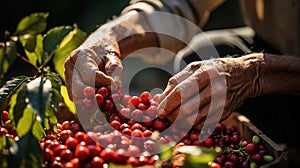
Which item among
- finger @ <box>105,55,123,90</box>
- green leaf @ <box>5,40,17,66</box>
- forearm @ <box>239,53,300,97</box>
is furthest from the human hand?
forearm @ <box>239,53,300,97</box>

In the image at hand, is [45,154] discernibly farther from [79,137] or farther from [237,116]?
[237,116]

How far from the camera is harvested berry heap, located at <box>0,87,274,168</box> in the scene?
1024 millimetres

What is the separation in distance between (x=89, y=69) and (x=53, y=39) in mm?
146

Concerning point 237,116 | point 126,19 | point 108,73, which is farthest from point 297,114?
point 108,73

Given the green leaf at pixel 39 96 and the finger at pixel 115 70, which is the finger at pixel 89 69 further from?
the green leaf at pixel 39 96

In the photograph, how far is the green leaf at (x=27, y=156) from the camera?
97cm

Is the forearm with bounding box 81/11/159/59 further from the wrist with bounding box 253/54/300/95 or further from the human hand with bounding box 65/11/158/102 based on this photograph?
the wrist with bounding box 253/54/300/95

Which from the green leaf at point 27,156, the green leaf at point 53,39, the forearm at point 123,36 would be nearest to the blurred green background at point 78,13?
the forearm at point 123,36

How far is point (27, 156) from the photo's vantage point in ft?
3.20

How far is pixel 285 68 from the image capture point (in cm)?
157

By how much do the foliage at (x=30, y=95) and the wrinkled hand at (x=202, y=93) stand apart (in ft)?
0.90

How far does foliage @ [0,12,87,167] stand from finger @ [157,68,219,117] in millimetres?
256

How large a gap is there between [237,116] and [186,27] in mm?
648

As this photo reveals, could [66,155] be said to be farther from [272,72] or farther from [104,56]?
[272,72]
